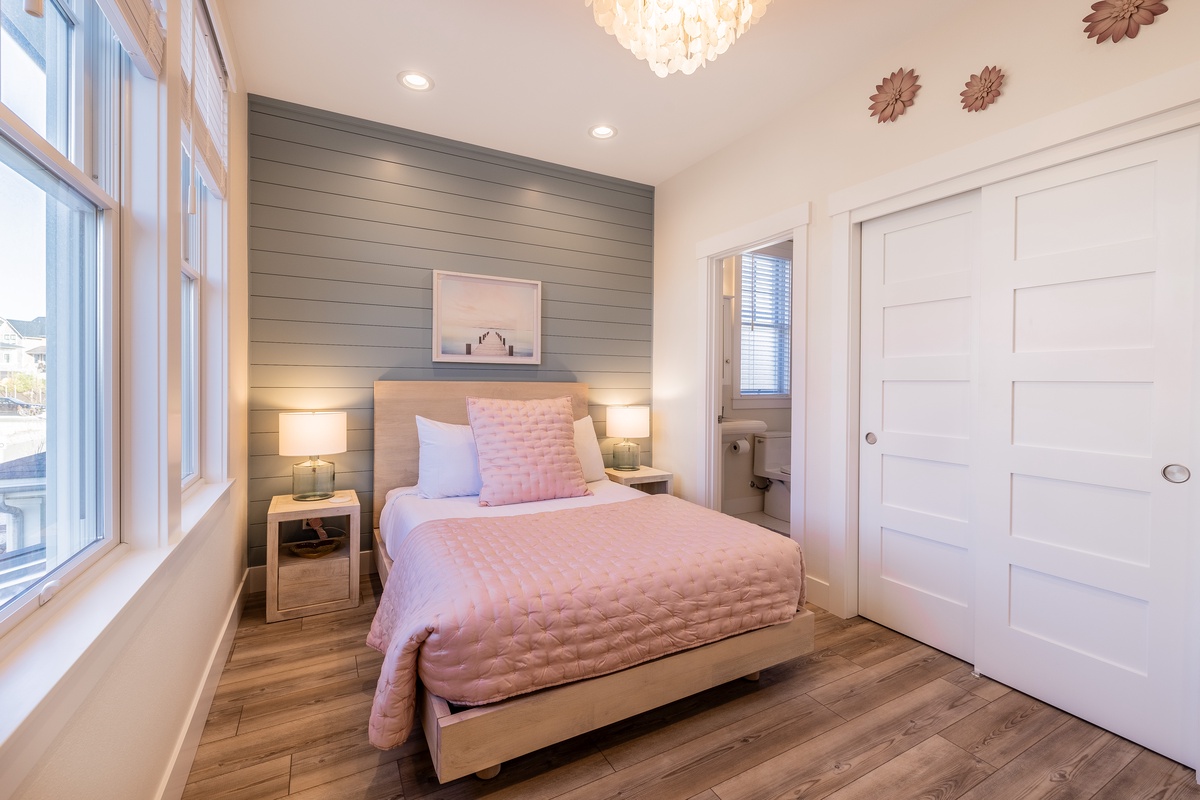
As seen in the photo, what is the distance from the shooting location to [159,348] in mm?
1372

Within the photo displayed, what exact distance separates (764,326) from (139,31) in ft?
15.3

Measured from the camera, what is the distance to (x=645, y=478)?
3693mm

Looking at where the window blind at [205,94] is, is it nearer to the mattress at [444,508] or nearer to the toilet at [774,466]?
the mattress at [444,508]

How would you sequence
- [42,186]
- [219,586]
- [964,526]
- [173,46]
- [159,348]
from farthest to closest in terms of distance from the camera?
[964,526]
[219,586]
[173,46]
[159,348]
[42,186]

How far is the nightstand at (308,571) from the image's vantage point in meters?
2.64

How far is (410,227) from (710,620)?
2.84m

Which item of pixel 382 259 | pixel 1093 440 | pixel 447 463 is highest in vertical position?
pixel 382 259

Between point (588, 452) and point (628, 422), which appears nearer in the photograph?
point (588, 452)

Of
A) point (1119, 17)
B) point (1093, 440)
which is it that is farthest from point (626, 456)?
point (1119, 17)

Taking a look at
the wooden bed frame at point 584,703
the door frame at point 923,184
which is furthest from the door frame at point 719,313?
the wooden bed frame at point 584,703

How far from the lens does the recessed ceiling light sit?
2713 mm

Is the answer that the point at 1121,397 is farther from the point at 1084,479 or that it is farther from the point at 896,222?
the point at 896,222

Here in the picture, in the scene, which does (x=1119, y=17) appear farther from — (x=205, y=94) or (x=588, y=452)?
(x=205, y=94)

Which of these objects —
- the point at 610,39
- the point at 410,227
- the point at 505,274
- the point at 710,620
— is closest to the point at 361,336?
the point at 410,227
